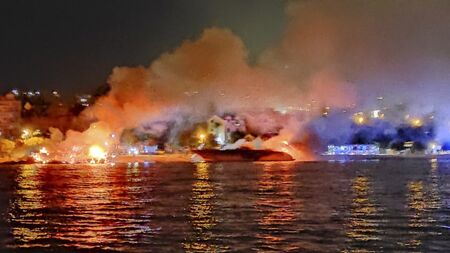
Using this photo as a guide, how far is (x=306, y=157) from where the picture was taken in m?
130

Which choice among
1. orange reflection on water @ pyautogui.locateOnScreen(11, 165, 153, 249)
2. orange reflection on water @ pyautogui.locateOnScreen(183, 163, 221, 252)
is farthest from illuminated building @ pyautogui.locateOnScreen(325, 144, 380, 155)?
orange reflection on water @ pyautogui.locateOnScreen(11, 165, 153, 249)

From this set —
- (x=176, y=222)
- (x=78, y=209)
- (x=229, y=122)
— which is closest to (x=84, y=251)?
(x=176, y=222)

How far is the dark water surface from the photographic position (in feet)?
87.0

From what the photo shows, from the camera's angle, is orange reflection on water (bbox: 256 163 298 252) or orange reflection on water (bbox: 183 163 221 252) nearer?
orange reflection on water (bbox: 183 163 221 252)

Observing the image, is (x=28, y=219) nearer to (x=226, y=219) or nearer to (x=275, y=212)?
(x=226, y=219)

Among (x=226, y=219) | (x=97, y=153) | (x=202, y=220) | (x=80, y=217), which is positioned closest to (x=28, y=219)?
A: (x=80, y=217)

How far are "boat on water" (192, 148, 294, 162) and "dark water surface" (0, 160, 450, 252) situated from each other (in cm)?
7327

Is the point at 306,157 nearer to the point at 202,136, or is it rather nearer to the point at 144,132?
the point at 202,136

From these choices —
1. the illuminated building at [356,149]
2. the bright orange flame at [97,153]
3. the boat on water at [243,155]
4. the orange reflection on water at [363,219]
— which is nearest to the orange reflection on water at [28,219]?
the orange reflection on water at [363,219]

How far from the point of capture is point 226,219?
33969 mm

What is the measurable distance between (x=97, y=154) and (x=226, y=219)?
89.2 meters

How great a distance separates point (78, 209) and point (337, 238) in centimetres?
1635

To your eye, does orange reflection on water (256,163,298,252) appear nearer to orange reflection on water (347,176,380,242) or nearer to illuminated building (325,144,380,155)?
orange reflection on water (347,176,380,242)

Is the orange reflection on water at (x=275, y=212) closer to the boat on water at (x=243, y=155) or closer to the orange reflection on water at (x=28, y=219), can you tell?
the orange reflection on water at (x=28, y=219)
